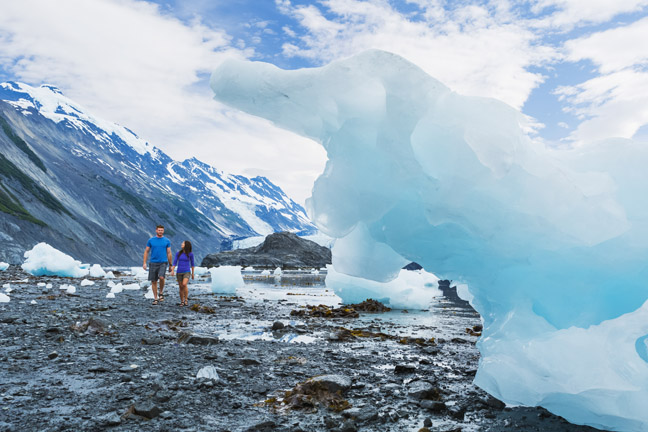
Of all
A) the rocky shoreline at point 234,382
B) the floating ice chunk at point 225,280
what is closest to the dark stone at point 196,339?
the rocky shoreline at point 234,382

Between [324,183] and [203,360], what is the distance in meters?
2.91

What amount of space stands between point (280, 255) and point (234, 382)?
398ft

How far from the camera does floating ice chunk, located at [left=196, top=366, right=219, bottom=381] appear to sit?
16.7 feet

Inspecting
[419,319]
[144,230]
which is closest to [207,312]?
[419,319]

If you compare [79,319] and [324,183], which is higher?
[324,183]

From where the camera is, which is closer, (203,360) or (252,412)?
(252,412)

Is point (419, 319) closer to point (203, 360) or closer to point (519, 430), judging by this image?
point (203, 360)

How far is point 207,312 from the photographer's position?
1253 cm

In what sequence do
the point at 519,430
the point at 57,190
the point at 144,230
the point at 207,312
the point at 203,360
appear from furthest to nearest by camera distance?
the point at 144,230
the point at 57,190
the point at 207,312
the point at 203,360
the point at 519,430

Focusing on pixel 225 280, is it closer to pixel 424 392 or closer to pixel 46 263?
pixel 46 263

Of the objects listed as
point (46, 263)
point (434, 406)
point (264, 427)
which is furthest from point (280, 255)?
point (264, 427)

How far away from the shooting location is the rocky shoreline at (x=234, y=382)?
13.0 ft

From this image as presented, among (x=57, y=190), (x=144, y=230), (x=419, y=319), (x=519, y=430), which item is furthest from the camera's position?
(x=144, y=230)

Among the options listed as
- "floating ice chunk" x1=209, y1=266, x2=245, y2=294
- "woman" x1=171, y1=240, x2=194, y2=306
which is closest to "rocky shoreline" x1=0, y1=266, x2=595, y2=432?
"woman" x1=171, y1=240, x2=194, y2=306
